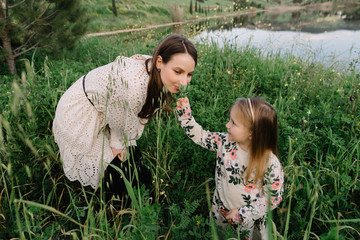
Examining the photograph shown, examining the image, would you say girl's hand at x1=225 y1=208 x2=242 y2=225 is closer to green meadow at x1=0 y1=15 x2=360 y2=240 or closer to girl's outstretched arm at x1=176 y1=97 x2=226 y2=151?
green meadow at x1=0 y1=15 x2=360 y2=240

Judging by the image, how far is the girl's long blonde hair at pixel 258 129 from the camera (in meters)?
1.51

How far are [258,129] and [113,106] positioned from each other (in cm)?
101

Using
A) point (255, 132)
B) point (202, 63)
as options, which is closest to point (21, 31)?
point (202, 63)

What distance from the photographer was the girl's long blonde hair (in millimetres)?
1515

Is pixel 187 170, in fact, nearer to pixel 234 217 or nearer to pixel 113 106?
pixel 234 217

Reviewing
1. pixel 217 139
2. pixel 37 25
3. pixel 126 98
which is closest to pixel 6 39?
pixel 37 25

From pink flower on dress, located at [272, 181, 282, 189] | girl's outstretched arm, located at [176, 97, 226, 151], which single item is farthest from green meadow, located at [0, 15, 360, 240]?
girl's outstretched arm, located at [176, 97, 226, 151]

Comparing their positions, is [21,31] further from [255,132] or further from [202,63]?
[255,132]

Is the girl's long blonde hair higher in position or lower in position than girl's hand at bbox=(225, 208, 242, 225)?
higher

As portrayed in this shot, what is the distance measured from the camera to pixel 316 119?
233 centimetres

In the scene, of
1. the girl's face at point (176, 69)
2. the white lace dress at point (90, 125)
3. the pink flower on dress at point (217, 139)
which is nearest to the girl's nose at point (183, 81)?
the girl's face at point (176, 69)

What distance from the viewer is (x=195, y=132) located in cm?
186

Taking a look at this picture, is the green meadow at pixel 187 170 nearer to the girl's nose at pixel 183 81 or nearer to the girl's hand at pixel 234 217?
the girl's hand at pixel 234 217

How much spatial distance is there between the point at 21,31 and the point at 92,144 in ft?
14.4
